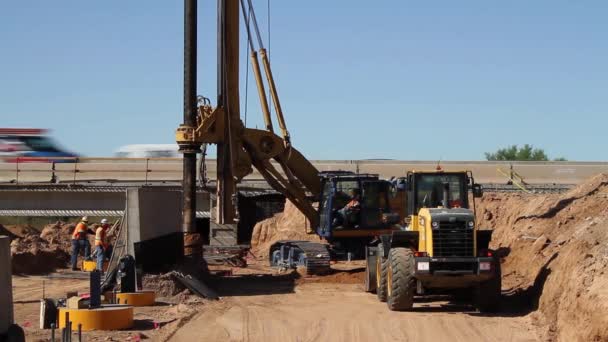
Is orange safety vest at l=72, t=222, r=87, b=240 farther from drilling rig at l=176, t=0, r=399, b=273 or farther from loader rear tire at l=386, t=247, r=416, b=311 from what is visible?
loader rear tire at l=386, t=247, r=416, b=311

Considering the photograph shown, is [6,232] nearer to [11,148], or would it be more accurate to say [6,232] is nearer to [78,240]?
[78,240]

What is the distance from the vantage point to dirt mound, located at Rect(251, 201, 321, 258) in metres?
35.8

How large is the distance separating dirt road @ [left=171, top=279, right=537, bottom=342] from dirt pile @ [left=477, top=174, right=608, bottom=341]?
974 mm

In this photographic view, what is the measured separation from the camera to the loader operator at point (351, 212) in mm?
26547

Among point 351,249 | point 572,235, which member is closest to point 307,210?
point 351,249

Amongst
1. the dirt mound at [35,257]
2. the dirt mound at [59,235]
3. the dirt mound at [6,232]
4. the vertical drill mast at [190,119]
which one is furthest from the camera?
the dirt mound at [6,232]

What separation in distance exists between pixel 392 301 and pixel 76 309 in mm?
6092

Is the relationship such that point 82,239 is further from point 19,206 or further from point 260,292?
point 19,206

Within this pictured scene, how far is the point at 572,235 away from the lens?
69.2 ft

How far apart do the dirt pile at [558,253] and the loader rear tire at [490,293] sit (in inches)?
31.3

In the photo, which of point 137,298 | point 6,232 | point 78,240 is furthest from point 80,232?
point 137,298

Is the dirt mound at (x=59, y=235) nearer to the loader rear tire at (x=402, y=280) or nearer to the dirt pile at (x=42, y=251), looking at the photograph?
the dirt pile at (x=42, y=251)

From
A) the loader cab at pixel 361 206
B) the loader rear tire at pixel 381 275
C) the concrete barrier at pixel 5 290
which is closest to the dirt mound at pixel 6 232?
the loader cab at pixel 361 206

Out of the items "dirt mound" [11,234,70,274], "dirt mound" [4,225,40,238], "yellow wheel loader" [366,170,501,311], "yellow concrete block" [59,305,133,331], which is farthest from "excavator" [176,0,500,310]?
"dirt mound" [4,225,40,238]
